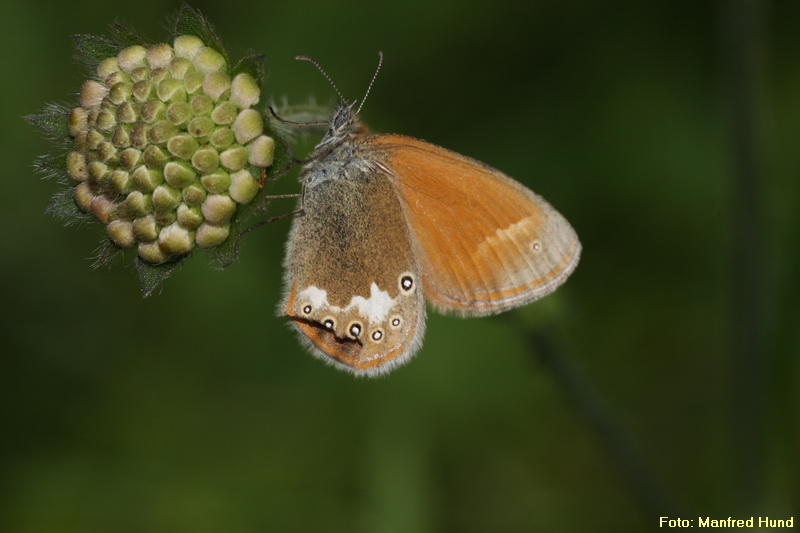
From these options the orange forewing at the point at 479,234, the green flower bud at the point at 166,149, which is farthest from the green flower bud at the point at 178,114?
the orange forewing at the point at 479,234

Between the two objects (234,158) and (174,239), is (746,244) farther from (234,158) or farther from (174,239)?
(174,239)

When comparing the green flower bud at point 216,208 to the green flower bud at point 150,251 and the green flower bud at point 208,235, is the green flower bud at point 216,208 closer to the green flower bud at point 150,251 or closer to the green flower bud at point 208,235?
the green flower bud at point 208,235

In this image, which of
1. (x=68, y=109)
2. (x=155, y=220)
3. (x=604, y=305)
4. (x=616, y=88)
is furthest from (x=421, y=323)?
(x=616, y=88)

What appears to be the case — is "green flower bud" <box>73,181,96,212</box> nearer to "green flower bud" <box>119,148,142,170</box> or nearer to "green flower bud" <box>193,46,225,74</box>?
"green flower bud" <box>119,148,142,170</box>

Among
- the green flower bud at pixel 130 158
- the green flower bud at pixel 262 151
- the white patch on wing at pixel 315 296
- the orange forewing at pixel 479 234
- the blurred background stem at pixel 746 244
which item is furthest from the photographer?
the blurred background stem at pixel 746 244

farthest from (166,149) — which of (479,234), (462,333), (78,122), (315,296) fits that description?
(462,333)

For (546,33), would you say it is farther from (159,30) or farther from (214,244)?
(214,244)
